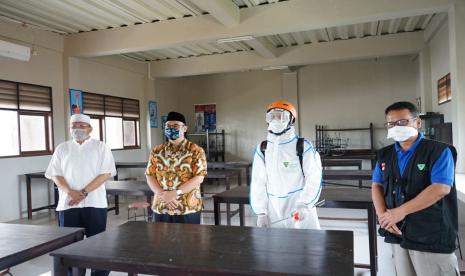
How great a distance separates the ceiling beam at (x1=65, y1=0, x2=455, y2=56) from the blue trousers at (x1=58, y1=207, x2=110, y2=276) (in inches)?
143

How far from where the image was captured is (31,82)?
5867 millimetres

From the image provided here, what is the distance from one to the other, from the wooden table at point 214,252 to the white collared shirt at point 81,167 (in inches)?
32.3

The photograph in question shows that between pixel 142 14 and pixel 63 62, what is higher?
pixel 142 14

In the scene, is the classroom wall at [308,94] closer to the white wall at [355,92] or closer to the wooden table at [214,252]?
the white wall at [355,92]

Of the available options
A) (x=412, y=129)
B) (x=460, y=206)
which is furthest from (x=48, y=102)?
(x=460, y=206)

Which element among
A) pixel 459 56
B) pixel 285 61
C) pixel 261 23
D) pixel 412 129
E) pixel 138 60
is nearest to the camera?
pixel 412 129

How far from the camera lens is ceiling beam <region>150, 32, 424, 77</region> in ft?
22.7

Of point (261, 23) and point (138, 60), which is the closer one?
point (261, 23)

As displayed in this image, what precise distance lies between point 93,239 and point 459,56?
471 centimetres

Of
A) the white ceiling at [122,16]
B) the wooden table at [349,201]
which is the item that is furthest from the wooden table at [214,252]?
the white ceiling at [122,16]

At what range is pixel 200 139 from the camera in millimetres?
10773

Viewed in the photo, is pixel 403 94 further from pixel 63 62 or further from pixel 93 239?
pixel 93 239

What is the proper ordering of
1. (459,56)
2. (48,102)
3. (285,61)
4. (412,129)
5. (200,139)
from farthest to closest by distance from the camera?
(200,139) < (285,61) < (48,102) < (459,56) < (412,129)

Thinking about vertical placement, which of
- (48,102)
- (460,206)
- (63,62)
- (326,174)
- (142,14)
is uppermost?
(142,14)
